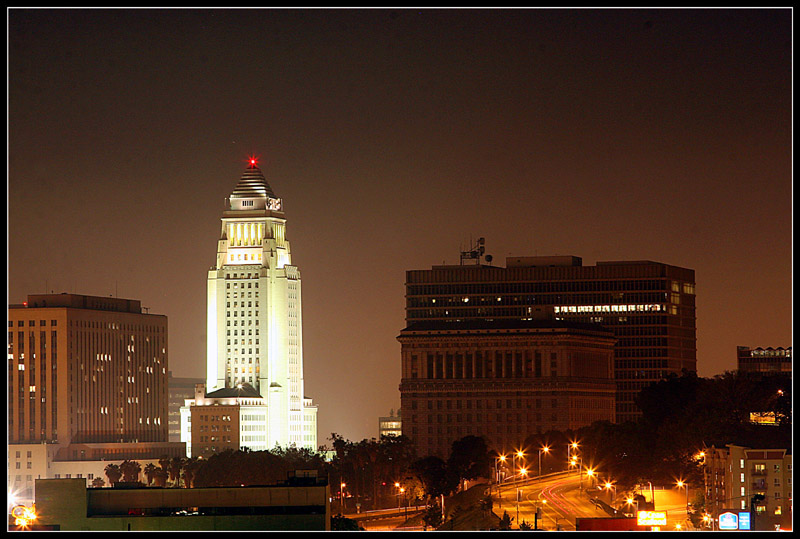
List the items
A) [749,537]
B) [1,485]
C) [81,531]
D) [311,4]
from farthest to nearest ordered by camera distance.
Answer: [81,531] → [749,537] → [1,485] → [311,4]

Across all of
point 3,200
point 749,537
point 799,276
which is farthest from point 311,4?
point 749,537

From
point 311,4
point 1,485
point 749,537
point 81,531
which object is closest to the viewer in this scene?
point 311,4

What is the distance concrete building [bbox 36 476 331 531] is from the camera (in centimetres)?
19088

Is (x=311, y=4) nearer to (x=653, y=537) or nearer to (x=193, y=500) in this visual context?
(x=653, y=537)

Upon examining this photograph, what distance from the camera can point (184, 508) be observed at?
197m

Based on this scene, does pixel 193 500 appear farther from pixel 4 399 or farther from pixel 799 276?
pixel 799 276

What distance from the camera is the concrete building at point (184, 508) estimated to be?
191m

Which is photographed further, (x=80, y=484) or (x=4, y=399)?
(x=80, y=484)

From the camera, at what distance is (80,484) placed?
195000 millimetres

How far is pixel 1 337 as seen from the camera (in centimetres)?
12912

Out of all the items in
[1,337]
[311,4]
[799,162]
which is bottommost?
[1,337]

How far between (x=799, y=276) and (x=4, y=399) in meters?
51.1

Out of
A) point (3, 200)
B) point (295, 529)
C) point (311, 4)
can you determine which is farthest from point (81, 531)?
point (311, 4)

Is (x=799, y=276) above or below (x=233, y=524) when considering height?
above
